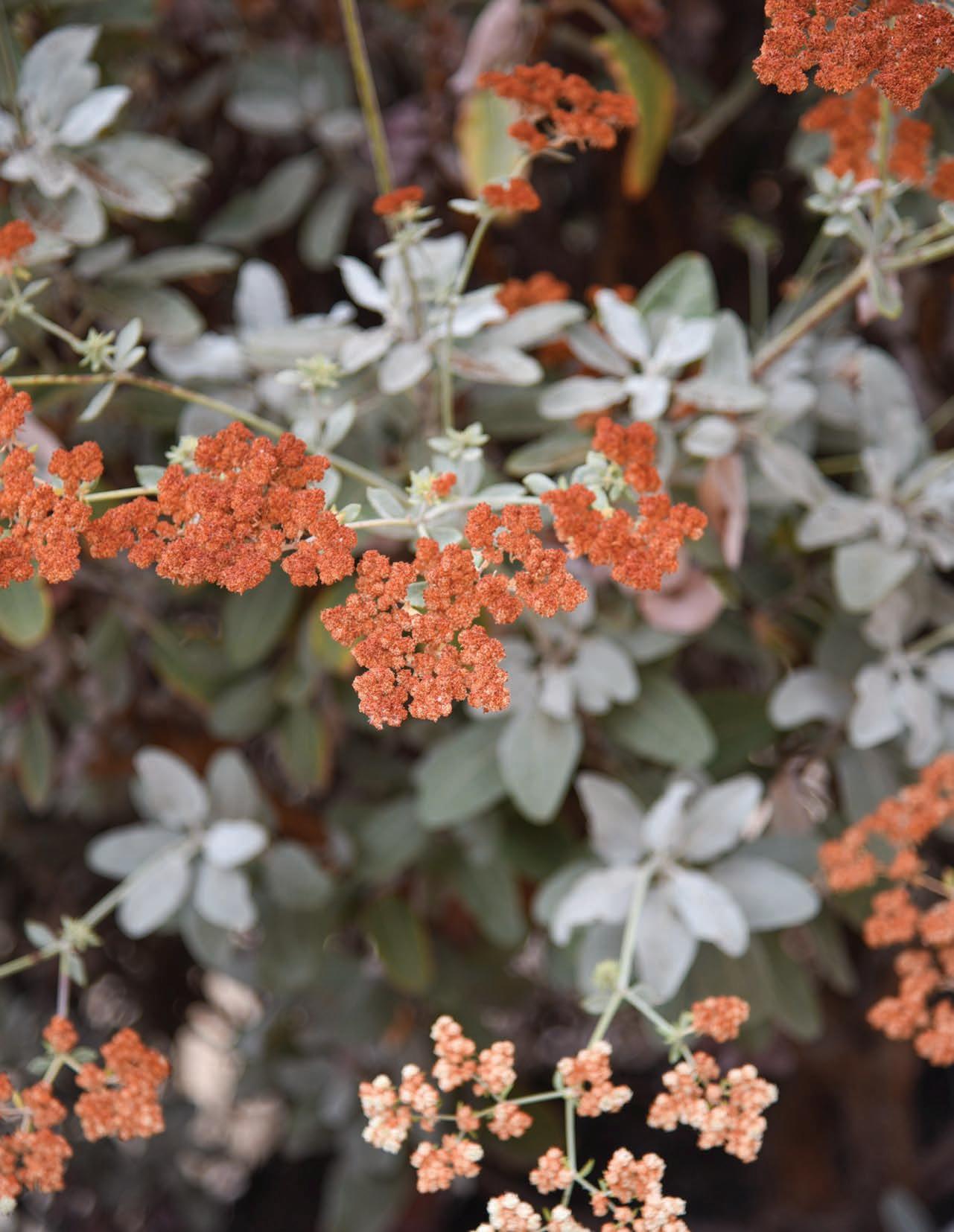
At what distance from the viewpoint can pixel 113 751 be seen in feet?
3.95

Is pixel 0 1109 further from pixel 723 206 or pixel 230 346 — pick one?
pixel 723 206

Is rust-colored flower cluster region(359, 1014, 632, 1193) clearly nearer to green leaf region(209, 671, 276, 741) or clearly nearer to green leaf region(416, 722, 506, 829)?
green leaf region(416, 722, 506, 829)

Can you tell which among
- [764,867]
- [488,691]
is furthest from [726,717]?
[488,691]

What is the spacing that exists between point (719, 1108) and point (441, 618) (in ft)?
0.88

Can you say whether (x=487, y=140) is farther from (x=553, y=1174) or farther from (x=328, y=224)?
(x=553, y=1174)

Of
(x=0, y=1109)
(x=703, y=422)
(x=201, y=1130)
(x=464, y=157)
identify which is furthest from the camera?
(x=201, y=1130)

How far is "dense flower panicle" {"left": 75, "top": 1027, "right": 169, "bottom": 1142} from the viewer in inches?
23.6

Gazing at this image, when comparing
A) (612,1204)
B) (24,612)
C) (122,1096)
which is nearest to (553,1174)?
(612,1204)

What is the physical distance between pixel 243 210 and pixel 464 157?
28 centimetres

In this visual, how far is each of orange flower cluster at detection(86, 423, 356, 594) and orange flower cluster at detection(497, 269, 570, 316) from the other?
0.38 meters

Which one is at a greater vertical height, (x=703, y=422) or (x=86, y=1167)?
(x=703, y=422)

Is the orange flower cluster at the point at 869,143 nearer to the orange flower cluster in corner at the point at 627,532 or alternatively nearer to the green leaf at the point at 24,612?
the orange flower cluster in corner at the point at 627,532

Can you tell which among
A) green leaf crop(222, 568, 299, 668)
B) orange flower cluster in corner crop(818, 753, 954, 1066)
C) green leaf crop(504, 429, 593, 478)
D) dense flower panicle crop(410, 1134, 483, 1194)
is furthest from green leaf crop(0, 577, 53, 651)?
orange flower cluster in corner crop(818, 753, 954, 1066)

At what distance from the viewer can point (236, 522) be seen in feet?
1.58
